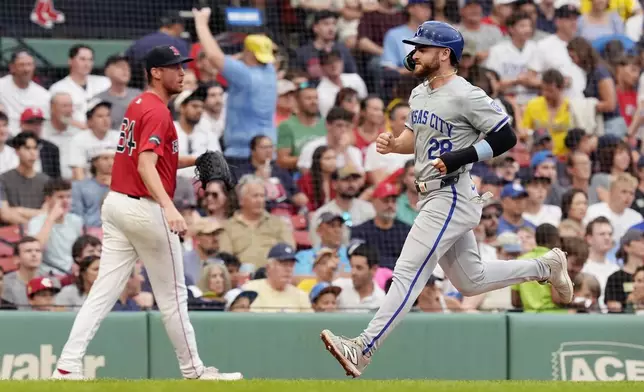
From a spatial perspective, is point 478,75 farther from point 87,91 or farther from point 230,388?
point 230,388

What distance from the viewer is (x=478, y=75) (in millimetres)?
12484

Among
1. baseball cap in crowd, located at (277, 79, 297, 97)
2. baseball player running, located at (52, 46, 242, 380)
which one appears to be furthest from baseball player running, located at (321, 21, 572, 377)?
baseball cap in crowd, located at (277, 79, 297, 97)

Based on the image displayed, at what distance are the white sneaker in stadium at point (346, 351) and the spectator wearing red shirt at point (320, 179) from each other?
4781mm

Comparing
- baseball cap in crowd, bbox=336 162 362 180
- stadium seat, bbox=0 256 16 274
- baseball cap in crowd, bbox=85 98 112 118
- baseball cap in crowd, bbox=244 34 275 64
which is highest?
baseball cap in crowd, bbox=244 34 275 64

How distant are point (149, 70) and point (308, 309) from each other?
3.01 m

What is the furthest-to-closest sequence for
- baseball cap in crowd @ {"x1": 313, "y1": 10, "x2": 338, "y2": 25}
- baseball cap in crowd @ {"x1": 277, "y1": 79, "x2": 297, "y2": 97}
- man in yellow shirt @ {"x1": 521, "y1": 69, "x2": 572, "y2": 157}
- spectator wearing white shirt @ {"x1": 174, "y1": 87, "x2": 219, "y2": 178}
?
baseball cap in crowd @ {"x1": 313, "y1": 10, "x2": 338, "y2": 25}, man in yellow shirt @ {"x1": 521, "y1": 69, "x2": 572, "y2": 157}, baseball cap in crowd @ {"x1": 277, "y1": 79, "x2": 297, "y2": 97}, spectator wearing white shirt @ {"x1": 174, "y1": 87, "x2": 219, "y2": 178}

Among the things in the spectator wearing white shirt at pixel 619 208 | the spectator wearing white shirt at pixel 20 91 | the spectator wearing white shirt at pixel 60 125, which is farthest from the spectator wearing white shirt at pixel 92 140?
the spectator wearing white shirt at pixel 619 208

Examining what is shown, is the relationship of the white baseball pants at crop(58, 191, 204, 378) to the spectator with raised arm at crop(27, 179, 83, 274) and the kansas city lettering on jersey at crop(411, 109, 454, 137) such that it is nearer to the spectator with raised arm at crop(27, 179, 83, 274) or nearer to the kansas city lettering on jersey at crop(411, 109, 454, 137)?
the kansas city lettering on jersey at crop(411, 109, 454, 137)

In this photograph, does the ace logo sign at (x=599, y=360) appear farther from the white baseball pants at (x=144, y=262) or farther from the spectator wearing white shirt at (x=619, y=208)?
the white baseball pants at (x=144, y=262)

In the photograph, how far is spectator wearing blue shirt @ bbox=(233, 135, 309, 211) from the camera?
11062 millimetres

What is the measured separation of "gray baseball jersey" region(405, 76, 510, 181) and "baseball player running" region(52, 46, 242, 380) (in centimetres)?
138

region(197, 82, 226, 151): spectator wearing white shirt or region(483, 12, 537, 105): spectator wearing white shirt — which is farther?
region(483, 12, 537, 105): spectator wearing white shirt

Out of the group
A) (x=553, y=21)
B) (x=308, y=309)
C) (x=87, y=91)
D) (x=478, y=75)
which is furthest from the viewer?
(x=553, y=21)

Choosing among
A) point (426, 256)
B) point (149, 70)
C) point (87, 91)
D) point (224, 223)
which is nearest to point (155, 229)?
point (149, 70)
